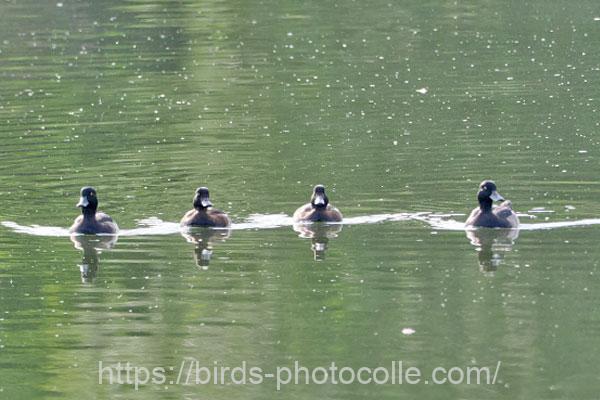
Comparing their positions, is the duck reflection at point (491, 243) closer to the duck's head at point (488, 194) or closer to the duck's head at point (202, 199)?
the duck's head at point (488, 194)

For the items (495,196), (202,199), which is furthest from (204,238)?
(495,196)

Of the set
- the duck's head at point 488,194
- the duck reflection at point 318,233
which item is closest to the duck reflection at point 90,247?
the duck reflection at point 318,233

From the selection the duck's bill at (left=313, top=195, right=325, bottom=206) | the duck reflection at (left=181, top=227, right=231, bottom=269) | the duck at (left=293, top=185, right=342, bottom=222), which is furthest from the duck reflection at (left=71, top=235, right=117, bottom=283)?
the duck's bill at (left=313, top=195, right=325, bottom=206)

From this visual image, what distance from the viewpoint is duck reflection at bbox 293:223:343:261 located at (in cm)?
2145

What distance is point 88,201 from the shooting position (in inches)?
888

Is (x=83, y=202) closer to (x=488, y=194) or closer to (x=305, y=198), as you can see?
(x=305, y=198)

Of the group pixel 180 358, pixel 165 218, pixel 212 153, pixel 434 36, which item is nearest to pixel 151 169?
pixel 212 153

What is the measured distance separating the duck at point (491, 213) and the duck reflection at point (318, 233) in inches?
69.7

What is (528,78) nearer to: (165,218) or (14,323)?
(165,218)

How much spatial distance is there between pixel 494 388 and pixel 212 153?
13582mm

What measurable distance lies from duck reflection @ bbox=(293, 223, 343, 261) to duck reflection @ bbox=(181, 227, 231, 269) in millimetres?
979

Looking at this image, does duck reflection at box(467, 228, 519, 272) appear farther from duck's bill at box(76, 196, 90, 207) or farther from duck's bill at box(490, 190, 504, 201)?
duck's bill at box(76, 196, 90, 207)

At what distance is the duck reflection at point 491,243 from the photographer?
65.8 ft

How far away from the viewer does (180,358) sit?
16.1 meters
